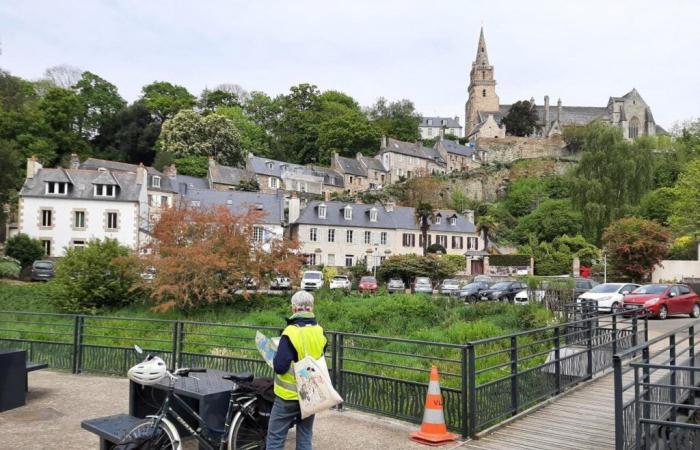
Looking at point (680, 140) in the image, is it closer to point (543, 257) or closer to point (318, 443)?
point (543, 257)

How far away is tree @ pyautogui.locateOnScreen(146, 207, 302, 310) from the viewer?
21766mm

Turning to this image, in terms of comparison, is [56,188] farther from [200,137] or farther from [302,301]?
[302,301]

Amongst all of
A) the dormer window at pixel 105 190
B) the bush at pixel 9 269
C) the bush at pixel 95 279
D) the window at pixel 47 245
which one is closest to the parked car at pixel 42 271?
the bush at pixel 9 269

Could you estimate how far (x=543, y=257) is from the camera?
176 ft

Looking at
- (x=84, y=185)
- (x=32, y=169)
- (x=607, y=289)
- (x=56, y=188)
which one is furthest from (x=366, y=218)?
(x=607, y=289)

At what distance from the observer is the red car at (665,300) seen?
21.5m

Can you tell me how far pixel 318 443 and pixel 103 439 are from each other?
96.5 inches

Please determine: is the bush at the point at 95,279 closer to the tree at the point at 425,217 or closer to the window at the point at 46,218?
the window at the point at 46,218

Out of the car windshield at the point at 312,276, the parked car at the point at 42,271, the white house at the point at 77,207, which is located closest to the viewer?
the parked car at the point at 42,271

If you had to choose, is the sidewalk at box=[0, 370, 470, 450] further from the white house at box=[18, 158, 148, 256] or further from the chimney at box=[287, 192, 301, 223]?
the chimney at box=[287, 192, 301, 223]

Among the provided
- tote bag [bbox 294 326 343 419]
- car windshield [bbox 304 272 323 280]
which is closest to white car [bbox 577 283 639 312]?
car windshield [bbox 304 272 323 280]

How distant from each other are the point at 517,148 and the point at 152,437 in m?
105

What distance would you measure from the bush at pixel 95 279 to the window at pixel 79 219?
20.8m

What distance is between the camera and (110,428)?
18.3 ft
